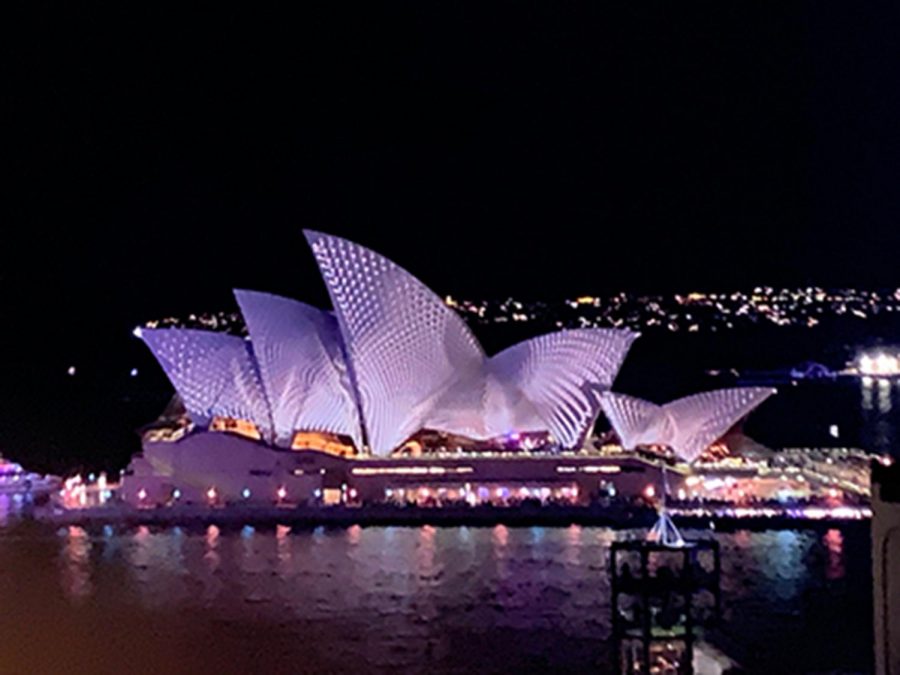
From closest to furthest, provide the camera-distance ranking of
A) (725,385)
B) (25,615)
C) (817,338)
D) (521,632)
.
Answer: (521,632) < (25,615) < (725,385) < (817,338)

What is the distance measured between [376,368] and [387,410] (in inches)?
49.2

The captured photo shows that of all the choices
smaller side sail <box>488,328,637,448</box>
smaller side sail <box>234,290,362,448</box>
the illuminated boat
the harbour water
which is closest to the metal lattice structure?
smaller side sail <box>488,328,637,448</box>

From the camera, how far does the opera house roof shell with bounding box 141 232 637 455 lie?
25.2m

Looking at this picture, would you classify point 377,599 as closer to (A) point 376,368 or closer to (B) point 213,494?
(A) point 376,368

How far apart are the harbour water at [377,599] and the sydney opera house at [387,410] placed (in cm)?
243

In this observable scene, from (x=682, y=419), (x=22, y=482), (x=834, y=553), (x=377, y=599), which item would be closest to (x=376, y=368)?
(x=682, y=419)

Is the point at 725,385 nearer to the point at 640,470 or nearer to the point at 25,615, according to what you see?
the point at 640,470

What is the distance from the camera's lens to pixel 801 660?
14125 millimetres

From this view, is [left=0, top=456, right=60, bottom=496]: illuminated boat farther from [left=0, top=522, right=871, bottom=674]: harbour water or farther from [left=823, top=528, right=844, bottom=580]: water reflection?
[left=823, top=528, right=844, bottom=580]: water reflection

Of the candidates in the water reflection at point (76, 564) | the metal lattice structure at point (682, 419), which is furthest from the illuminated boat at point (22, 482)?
the metal lattice structure at point (682, 419)

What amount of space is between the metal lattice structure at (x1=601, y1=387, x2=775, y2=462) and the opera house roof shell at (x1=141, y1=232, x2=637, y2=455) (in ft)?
1.85

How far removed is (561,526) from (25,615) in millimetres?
9591

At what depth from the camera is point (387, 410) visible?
86.7 ft

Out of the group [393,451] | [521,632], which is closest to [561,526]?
[393,451]
